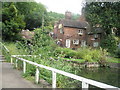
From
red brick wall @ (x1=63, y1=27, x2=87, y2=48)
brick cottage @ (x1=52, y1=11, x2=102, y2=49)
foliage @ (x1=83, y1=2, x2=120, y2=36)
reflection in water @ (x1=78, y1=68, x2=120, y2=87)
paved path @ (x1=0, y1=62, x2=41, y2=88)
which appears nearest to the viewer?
paved path @ (x1=0, y1=62, x2=41, y2=88)

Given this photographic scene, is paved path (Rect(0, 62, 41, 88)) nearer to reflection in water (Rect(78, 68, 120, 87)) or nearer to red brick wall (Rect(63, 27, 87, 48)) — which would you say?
reflection in water (Rect(78, 68, 120, 87))

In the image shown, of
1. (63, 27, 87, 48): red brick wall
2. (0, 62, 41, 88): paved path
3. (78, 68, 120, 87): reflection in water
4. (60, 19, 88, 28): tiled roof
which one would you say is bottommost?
(78, 68, 120, 87): reflection in water

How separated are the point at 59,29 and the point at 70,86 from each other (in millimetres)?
27674

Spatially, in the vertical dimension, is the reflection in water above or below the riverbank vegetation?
below

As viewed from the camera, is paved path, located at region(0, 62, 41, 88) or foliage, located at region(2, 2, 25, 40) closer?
paved path, located at region(0, 62, 41, 88)

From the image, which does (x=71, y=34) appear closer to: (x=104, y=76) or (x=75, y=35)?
(x=75, y=35)

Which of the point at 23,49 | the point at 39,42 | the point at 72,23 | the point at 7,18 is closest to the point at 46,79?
the point at 39,42

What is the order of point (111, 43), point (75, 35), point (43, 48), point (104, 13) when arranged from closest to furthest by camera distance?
1. point (43, 48)
2. point (104, 13)
3. point (111, 43)
4. point (75, 35)

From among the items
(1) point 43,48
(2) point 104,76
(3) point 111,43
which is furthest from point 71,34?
(1) point 43,48

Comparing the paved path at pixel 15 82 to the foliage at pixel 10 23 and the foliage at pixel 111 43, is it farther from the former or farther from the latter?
the foliage at pixel 111 43

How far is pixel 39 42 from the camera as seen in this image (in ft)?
23.9

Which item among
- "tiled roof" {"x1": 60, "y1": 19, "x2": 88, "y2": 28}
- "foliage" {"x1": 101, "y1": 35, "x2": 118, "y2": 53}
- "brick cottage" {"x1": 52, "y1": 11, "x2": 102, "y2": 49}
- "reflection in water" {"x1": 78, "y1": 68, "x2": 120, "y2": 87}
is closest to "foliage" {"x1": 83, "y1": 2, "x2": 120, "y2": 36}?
"foliage" {"x1": 101, "y1": 35, "x2": 118, "y2": 53}

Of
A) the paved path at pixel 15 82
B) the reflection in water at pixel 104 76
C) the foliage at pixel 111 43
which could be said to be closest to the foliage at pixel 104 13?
the foliage at pixel 111 43

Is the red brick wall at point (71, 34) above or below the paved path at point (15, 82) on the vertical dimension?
above
